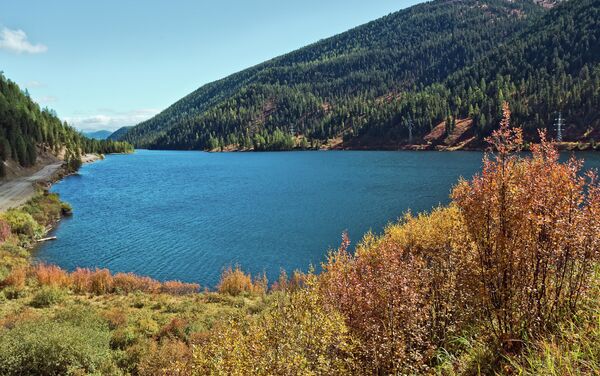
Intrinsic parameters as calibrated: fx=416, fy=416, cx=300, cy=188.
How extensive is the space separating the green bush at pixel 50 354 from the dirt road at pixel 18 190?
50655 mm

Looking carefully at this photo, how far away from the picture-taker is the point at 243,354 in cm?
942

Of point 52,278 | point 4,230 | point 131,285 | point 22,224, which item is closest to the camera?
point 52,278

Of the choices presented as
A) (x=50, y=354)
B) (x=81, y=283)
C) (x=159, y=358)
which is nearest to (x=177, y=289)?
(x=81, y=283)

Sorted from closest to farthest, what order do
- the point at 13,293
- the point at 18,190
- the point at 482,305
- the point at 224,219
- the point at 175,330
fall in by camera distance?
1. the point at 482,305
2. the point at 175,330
3. the point at 13,293
4. the point at 224,219
5. the point at 18,190

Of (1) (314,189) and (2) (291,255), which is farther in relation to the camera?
(1) (314,189)

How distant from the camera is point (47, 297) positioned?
2630cm

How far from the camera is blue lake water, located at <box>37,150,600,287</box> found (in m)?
44.2

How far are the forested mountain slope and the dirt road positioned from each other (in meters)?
5.49

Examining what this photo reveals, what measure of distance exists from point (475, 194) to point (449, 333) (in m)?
4.83

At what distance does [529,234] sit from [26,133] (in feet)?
489

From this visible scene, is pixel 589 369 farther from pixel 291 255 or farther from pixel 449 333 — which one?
pixel 291 255

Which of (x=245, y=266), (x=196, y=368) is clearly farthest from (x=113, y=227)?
(x=196, y=368)

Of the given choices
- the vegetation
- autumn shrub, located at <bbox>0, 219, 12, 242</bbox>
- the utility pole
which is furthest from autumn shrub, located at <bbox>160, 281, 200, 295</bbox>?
the utility pole

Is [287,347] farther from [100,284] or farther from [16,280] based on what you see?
[16,280]
